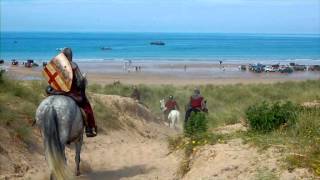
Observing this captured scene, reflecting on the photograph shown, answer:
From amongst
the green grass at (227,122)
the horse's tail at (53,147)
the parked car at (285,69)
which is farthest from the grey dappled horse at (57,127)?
the parked car at (285,69)

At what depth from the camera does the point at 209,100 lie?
3362 cm

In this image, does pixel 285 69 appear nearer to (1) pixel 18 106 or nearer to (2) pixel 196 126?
(1) pixel 18 106

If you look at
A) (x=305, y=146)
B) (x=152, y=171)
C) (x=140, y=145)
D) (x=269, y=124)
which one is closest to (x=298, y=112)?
(x=269, y=124)

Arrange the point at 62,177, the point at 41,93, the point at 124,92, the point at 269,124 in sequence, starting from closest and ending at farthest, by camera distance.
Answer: the point at 62,177 → the point at 269,124 → the point at 41,93 → the point at 124,92

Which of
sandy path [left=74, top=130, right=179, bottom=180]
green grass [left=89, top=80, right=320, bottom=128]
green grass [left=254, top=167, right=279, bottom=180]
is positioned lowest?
green grass [left=89, top=80, right=320, bottom=128]

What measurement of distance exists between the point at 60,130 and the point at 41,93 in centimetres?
811

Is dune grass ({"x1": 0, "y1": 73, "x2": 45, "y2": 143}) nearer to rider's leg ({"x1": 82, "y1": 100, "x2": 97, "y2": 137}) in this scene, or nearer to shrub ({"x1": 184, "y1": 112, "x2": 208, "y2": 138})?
rider's leg ({"x1": 82, "y1": 100, "x2": 97, "y2": 137})

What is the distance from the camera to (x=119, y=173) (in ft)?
46.4

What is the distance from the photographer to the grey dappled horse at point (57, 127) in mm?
11023

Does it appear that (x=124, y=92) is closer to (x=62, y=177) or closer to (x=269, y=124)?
(x=269, y=124)

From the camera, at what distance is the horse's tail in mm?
10969

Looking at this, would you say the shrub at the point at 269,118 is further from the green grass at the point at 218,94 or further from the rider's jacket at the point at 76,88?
the green grass at the point at 218,94

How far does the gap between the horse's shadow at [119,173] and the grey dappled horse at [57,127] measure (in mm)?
2333

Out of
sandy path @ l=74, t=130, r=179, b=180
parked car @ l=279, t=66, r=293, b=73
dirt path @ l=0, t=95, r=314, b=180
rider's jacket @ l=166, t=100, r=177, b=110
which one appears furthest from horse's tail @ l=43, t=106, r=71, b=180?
parked car @ l=279, t=66, r=293, b=73
